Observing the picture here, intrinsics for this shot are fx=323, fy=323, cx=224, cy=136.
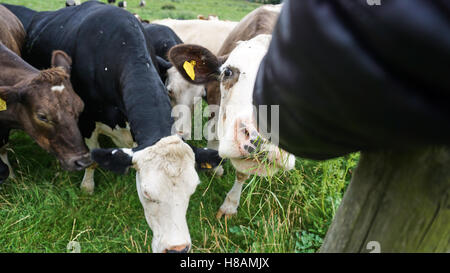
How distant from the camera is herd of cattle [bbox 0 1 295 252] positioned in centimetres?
241

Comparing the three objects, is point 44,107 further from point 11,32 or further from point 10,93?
point 11,32

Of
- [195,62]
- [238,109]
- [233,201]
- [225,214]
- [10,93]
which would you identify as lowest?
[225,214]

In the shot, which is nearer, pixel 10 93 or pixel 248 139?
pixel 248 139

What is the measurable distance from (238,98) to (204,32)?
3996mm

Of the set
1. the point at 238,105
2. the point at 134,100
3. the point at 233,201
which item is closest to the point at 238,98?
the point at 238,105

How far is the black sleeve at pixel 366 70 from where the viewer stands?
34 centimetres

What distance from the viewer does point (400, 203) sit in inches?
29.7

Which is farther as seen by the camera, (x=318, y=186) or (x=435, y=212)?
(x=318, y=186)

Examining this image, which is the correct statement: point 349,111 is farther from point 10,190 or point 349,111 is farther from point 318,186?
point 10,190

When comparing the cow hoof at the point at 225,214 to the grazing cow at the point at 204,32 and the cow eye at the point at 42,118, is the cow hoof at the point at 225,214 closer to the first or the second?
the cow eye at the point at 42,118

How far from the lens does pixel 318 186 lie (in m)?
2.93

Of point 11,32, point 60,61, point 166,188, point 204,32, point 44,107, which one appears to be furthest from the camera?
point 204,32

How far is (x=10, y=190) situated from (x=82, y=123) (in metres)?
1.03
